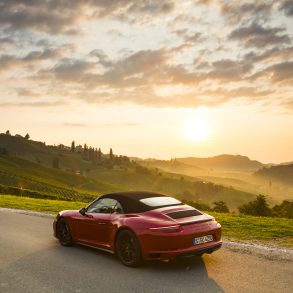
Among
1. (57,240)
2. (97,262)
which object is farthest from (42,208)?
(97,262)

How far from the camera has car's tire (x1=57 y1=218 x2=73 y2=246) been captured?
11766 millimetres

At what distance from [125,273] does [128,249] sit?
0.70 metres

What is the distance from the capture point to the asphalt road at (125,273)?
309 inches

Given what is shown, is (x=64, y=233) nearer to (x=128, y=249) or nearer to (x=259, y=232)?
(x=128, y=249)

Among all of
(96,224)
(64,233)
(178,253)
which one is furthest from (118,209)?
(64,233)

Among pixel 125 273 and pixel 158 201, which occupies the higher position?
pixel 158 201

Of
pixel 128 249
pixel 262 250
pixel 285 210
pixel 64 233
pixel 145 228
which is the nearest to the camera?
pixel 145 228

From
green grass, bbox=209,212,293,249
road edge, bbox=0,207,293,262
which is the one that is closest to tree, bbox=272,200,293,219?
green grass, bbox=209,212,293,249

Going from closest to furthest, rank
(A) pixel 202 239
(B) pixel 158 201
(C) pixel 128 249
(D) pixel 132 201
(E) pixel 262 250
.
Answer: (A) pixel 202 239
(C) pixel 128 249
(D) pixel 132 201
(B) pixel 158 201
(E) pixel 262 250

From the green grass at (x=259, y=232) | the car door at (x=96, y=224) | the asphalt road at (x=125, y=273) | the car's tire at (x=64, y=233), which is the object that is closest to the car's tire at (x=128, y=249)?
the asphalt road at (x=125, y=273)

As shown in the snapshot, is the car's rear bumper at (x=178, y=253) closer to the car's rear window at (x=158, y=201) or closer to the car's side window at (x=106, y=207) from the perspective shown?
the car's rear window at (x=158, y=201)

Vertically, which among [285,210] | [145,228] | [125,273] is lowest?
[285,210]

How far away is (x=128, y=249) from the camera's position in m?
9.52

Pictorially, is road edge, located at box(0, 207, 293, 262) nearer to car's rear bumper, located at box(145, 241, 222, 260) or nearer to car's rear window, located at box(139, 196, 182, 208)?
car's rear bumper, located at box(145, 241, 222, 260)
